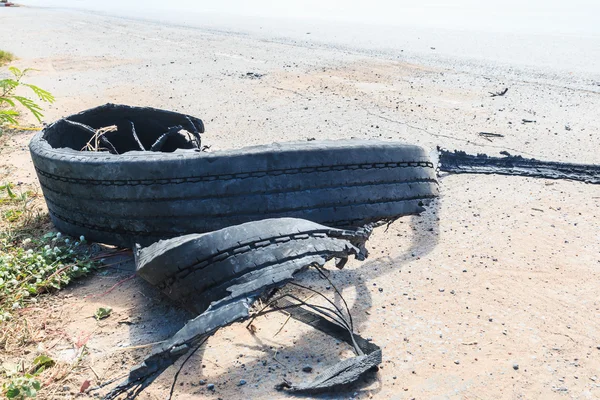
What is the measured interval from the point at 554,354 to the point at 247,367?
1.55 metres

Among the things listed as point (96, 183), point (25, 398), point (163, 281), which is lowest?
point (25, 398)

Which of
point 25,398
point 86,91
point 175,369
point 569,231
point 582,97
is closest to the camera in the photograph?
point 25,398

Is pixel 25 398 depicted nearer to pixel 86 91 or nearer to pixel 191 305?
pixel 191 305

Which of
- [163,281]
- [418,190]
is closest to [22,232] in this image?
[163,281]

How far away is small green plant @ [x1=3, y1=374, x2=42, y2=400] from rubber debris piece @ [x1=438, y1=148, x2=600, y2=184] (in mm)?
4098

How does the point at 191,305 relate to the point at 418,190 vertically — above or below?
below

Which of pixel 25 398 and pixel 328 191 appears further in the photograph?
pixel 328 191

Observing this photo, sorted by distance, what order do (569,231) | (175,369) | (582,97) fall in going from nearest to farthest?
(175,369) < (569,231) < (582,97)

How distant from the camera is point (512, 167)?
5.35 meters

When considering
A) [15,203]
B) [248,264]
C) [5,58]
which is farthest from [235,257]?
[5,58]

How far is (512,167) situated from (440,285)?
2499 millimetres

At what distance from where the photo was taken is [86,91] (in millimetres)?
10156

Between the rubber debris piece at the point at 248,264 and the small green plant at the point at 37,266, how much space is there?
2.94 feet

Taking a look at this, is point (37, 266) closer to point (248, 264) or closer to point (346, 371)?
point (248, 264)
